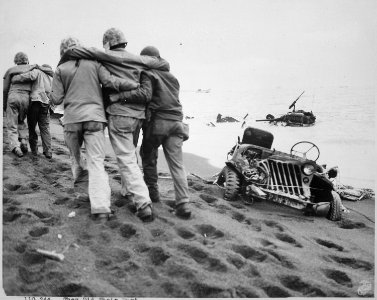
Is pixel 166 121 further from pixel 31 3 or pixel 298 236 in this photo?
pixel 31 3

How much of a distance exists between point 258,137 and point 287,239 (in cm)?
167

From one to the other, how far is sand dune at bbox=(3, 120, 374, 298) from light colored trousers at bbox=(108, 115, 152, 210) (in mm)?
200

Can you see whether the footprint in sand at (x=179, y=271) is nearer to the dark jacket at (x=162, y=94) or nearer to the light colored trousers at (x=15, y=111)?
the dark jacket at (x=162, y=94)

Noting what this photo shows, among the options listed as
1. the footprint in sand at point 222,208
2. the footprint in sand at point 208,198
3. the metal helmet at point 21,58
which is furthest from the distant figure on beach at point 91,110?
the metal helmet at point 21,58

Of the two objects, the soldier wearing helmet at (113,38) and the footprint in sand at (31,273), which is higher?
the soldier wearing helmet at (113,38)

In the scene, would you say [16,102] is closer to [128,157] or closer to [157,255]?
[128,157]

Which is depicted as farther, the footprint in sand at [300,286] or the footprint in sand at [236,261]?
the footprint in sand at [236,261]

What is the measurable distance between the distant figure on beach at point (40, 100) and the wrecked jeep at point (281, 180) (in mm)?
2347

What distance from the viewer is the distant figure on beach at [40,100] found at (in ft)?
15.1

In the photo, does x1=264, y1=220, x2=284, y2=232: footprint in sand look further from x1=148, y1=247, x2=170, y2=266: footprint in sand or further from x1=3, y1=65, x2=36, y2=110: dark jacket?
x1=3, y1=65, x2=36, y2=110: dark jacket

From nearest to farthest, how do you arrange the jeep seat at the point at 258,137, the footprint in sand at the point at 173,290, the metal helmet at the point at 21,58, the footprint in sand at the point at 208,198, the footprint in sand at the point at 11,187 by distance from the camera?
1. the footprint in sand at the point at 173,290
2. the footprint in sand at the point at 11,187
3. the footprint in sand at the point at 208,198
4. the metal helmet at the point at 21,58
5. the jeep seat at the point at 258,137

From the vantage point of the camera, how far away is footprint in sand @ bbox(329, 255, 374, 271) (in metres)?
2.92

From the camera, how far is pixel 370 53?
378 centimetres

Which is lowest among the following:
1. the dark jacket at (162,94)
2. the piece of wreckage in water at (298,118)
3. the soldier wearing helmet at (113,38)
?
the piece of wreckage in water at (298,118)
